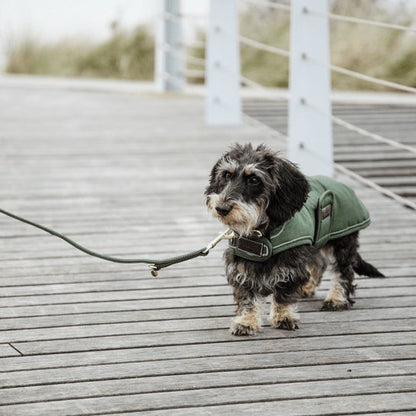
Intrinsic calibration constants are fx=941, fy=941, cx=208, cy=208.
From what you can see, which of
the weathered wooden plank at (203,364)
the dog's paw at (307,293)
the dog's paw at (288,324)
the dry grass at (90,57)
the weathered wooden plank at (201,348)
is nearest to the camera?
the weathered wooden plank at (203,364)

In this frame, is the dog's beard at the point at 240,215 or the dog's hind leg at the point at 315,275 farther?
the dog's hind leg at the point at 315,275

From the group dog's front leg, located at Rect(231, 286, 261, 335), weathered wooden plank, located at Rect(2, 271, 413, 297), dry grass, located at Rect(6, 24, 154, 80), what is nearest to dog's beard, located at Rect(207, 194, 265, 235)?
dog's front leg, located at Rect(231, 286, 261, 335)

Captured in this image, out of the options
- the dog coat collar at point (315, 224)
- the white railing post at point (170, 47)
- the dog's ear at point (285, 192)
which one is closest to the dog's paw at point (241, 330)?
the dog coat collar at point (315, 224)

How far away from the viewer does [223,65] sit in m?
7.80

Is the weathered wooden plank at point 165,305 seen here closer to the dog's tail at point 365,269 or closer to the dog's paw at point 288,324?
the dog's tail at point 365,269

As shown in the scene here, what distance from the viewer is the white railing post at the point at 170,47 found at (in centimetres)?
979

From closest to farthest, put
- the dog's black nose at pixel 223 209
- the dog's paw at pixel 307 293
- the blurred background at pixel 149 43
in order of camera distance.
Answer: the dog's black nose at pixel 223 209 → the dog's paw at pixel 307 293 → the blurred background at pixel 149 43

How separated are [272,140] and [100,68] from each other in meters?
6.52

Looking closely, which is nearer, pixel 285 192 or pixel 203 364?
pixel 203 364

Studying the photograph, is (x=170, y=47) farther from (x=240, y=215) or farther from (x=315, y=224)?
(x=240, y=215)

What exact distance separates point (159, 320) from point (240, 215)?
576 millimetres

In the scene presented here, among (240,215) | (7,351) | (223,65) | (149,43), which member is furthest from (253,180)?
(149,43)

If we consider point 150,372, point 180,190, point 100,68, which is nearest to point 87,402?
point 150,372

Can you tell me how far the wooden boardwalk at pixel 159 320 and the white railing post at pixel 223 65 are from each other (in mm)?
1547
